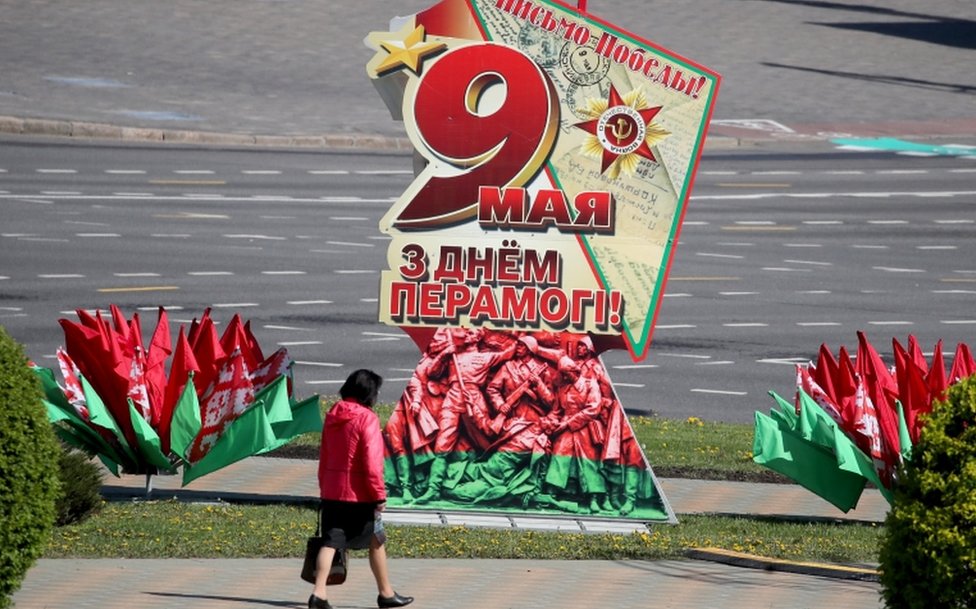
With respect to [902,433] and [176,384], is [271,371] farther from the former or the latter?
[902,433]

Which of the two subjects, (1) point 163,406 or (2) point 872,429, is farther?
(1) point 163,406

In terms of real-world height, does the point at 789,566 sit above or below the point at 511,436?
below

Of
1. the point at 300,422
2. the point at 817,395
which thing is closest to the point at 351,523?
the point at 300,422

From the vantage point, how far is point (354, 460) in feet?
31.9

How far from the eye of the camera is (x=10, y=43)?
45406mm

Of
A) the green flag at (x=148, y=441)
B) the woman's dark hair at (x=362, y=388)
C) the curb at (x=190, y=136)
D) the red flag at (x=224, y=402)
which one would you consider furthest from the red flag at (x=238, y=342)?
the curb at (x=190, y=136)

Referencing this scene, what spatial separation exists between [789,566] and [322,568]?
3299 millimetres

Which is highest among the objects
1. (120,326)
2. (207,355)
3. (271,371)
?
(120,326)

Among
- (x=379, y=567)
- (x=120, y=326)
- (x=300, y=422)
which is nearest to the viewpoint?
(x=379, y=567)

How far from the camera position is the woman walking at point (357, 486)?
966 cm

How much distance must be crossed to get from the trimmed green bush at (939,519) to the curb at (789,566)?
3038mm

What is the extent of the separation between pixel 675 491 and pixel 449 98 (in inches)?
149

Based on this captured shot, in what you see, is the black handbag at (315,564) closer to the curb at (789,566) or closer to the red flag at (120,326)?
the curb at (789,566)

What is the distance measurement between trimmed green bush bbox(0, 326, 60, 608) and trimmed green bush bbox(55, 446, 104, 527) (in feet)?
10.7
